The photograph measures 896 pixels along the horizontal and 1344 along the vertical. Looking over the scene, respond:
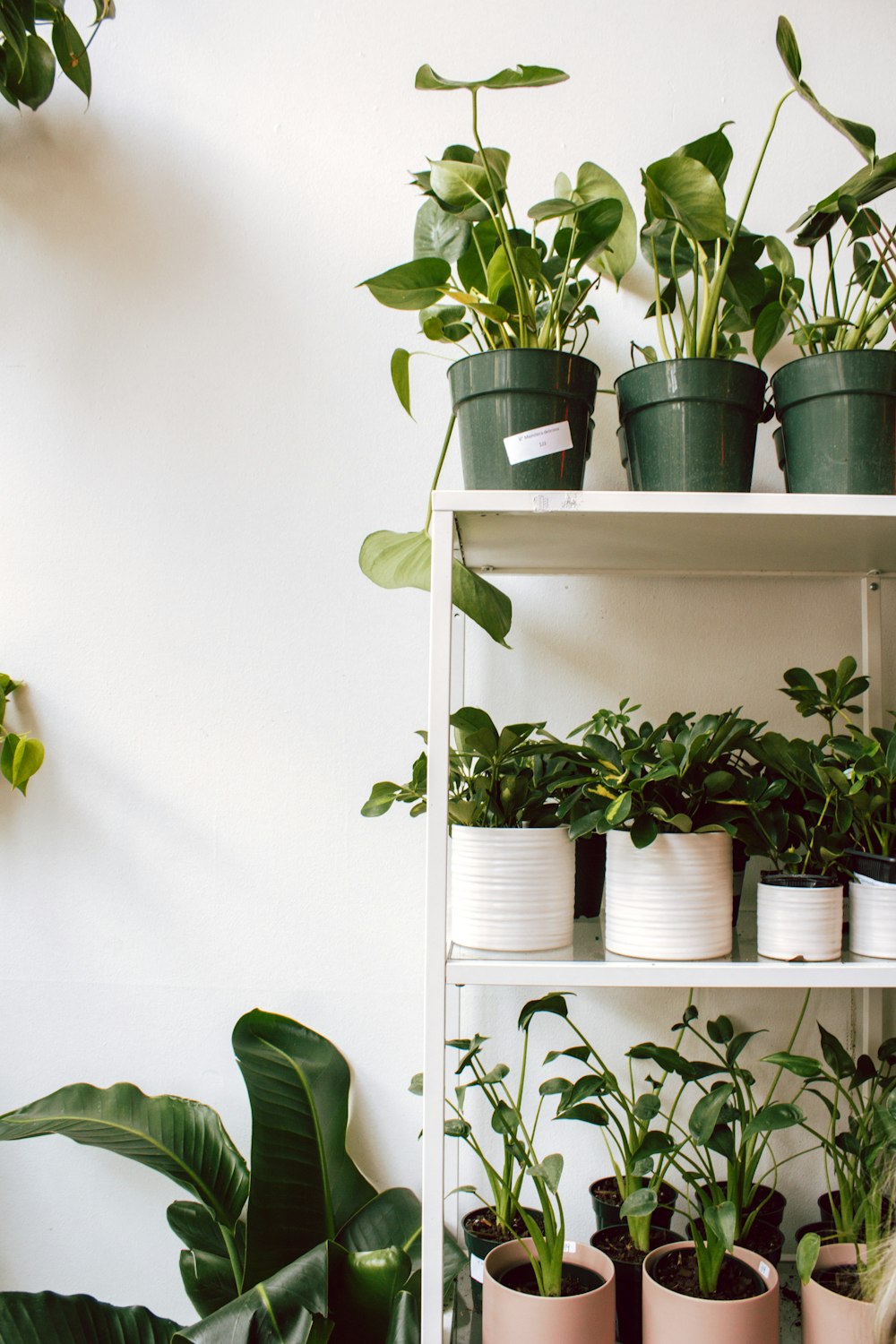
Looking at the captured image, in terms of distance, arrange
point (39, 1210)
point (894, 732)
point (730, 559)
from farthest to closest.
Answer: point (39, 1210) < point (730, 559) < point (894, 732)

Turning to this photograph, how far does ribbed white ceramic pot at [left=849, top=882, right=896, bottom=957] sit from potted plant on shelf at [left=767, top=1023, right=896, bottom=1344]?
Answer: 0.49 ft

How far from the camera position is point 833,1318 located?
1.04 metres

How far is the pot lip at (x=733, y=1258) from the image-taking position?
103cm

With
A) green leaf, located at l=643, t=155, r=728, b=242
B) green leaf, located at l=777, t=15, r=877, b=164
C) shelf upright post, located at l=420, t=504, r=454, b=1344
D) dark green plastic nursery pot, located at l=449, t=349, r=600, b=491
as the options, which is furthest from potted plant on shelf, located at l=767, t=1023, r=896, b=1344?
green leaf, located at l=777, t=15, r=877, b=164

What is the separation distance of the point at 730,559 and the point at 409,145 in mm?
799

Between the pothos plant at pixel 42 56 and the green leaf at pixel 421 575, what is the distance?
Answer: 0.84m

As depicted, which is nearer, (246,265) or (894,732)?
(894,732)

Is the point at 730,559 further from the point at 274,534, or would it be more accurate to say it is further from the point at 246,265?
the point at 246,265

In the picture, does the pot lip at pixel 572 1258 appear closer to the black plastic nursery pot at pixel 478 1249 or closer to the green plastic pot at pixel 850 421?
the black plastic nursery pot at pixel 478 1249

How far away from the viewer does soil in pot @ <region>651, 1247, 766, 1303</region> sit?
1080 millimetres

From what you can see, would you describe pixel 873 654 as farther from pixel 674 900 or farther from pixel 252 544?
pixel 252 544

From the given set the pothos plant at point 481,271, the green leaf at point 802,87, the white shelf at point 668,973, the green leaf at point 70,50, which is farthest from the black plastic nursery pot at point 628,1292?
the green leaf at point 70,50

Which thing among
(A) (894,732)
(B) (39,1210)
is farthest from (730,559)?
(B) (39,1210)

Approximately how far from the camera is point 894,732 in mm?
1086
